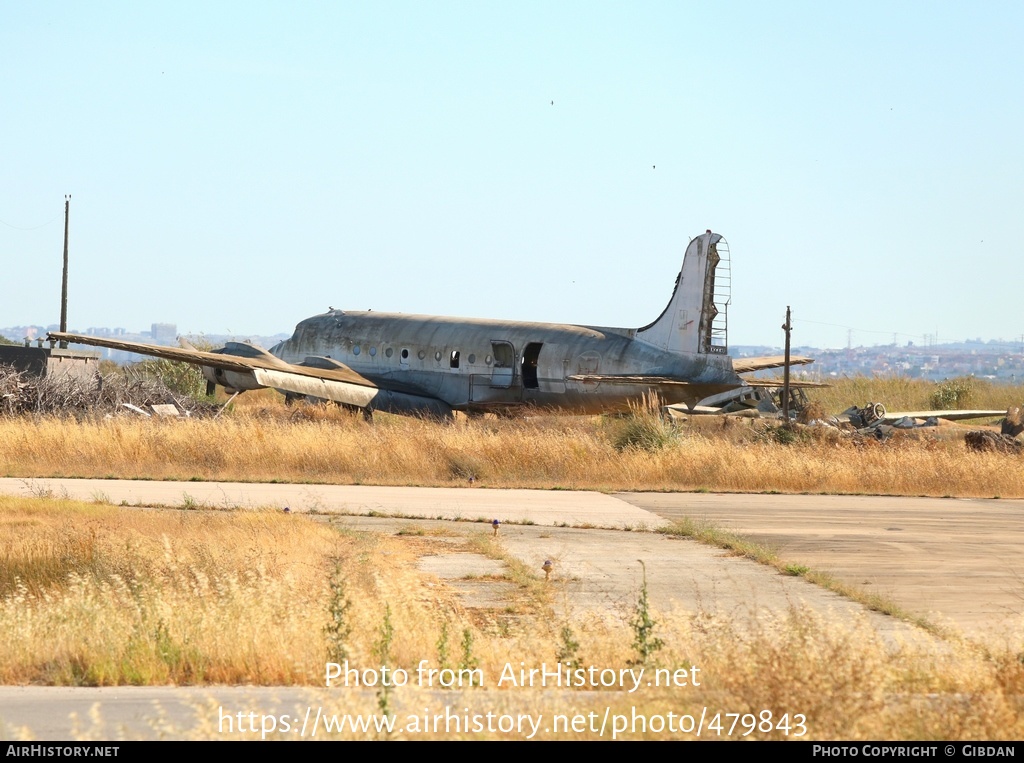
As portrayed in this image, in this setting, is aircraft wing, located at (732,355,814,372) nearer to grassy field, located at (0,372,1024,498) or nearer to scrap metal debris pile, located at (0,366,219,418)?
grassy field, located at (0,372,1024,498)

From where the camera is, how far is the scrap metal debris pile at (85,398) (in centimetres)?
3375

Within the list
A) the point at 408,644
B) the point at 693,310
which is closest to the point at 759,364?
the point at 693,310

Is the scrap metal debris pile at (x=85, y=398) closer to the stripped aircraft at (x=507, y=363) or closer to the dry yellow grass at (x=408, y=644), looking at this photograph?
the stripped aircraft at (x=507, y=363)

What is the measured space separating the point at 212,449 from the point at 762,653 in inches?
796

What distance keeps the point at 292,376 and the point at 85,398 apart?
20.9ft

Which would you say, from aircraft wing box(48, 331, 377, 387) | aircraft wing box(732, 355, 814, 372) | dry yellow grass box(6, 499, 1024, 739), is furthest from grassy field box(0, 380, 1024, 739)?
aircraft wing box(732, 355, 814, 372)

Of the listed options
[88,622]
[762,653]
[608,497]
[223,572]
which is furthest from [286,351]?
[762,653]

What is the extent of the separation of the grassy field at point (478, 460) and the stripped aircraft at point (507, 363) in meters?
2.96

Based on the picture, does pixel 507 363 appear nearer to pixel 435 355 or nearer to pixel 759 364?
pixel 435 355

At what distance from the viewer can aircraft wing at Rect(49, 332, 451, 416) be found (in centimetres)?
3215

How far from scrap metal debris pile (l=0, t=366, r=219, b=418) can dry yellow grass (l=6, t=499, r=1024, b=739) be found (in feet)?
64.9

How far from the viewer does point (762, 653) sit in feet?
27.9

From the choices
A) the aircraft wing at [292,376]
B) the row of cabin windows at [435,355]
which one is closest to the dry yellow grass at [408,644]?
the aircraft wing at [292,376]
